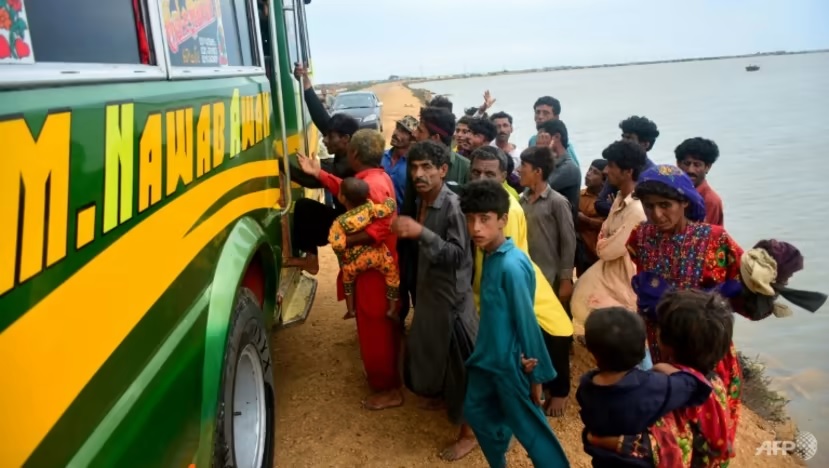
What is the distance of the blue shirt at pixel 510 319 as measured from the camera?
7.83 ft

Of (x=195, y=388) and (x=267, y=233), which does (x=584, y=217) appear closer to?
(x=267, y=233)

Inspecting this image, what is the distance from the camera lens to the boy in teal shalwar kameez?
240 centimetres

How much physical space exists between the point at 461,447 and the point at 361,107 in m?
17.7

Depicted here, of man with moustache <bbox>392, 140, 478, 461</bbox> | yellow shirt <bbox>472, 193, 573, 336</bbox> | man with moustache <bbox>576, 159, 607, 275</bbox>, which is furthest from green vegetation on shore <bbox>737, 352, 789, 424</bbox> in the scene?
man with moustache <bbox>392, 140, 478, 461</bbox>

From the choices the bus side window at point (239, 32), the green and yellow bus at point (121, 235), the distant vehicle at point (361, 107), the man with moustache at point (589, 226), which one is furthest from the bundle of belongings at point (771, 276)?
the distant vehicle at point (361, 107)

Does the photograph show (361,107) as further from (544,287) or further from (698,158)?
(544,287)

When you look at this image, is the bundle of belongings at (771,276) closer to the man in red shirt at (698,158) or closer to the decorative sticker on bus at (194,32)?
the man in red shirt at (698,158)

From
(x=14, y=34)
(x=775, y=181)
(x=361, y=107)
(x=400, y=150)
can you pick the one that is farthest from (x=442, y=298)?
(x=361, y=107)

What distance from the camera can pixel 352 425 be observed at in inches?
135

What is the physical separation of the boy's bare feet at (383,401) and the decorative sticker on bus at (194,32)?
210 cm

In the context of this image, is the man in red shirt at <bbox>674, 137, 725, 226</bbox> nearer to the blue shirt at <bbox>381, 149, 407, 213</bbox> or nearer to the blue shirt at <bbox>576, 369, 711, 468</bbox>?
the blue shirt at <bbox>381, 149, 407, 213</bbox>

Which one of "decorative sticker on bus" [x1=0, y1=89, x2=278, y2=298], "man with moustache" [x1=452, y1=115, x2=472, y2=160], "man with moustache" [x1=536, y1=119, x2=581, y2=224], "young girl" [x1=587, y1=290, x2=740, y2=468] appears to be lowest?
"young girl" [x1=587, y1=290, x2=740, y2=468]

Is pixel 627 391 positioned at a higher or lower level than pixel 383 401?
higher

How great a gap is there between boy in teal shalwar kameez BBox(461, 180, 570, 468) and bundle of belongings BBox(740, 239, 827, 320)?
2.74ft
